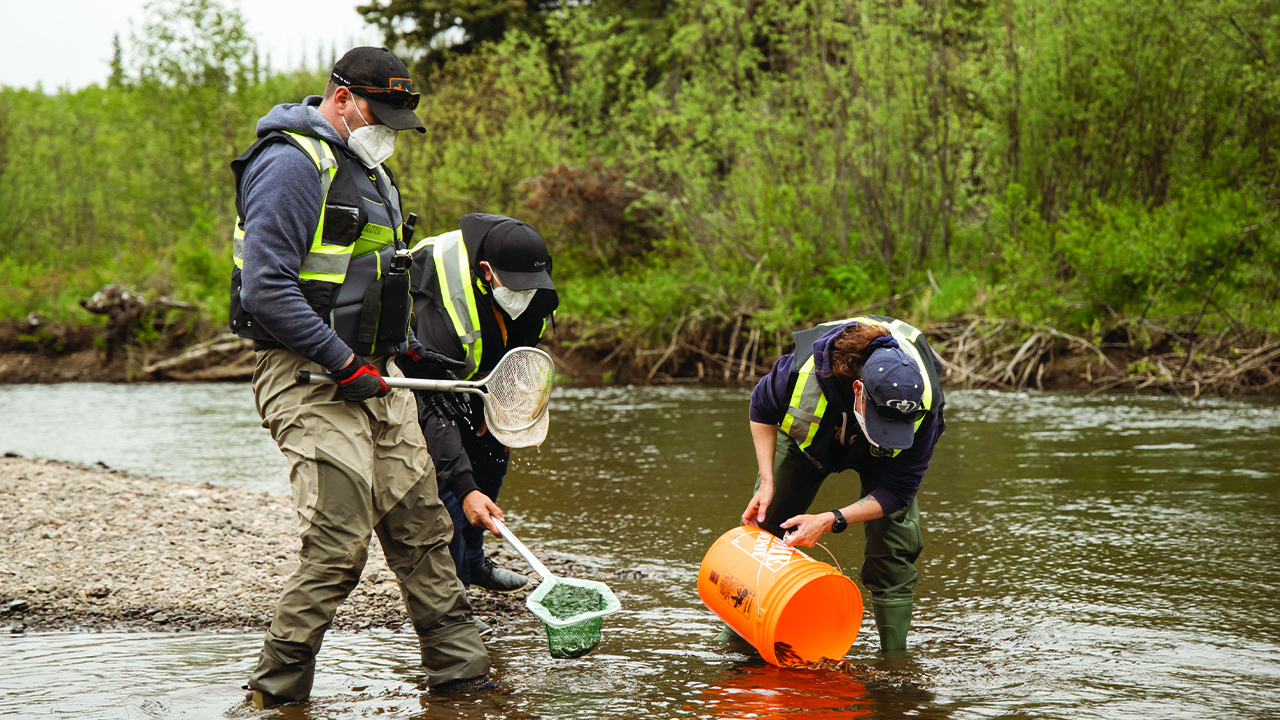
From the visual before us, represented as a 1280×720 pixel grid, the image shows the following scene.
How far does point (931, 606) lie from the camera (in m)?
4.45

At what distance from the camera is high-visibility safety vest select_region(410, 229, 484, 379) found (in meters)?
4.12

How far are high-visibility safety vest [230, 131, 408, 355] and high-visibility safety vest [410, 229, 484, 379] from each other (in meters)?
0.74

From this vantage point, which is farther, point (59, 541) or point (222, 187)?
point (222, 187)

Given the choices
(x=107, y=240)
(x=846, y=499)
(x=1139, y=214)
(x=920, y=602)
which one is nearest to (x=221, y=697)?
(x=920, y=602)

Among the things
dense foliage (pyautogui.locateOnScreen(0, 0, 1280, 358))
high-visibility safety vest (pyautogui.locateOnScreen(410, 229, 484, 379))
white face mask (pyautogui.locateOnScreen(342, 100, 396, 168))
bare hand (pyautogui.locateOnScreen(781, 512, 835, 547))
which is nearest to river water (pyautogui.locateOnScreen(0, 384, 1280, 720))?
bare hand (pyautogui.locateOnScreen(781, 512, 835, 547))

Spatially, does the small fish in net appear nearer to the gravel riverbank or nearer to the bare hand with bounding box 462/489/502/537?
the bare hand with bounding box 462/489/502/537

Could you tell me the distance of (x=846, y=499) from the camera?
6.80 meters

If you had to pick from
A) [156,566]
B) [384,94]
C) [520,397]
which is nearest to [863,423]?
[520,397]

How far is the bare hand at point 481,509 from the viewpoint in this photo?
3.68 m

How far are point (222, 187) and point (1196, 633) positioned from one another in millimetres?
32907

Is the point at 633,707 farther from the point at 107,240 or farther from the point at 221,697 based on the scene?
the point at 107,240

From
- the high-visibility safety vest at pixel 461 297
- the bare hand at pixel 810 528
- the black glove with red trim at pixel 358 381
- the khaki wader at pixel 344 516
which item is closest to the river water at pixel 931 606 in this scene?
the khaki wader at pixel 344 516

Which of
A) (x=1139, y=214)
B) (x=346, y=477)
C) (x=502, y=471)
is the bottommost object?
(x=502, y=471)

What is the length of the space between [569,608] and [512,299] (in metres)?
1.32
